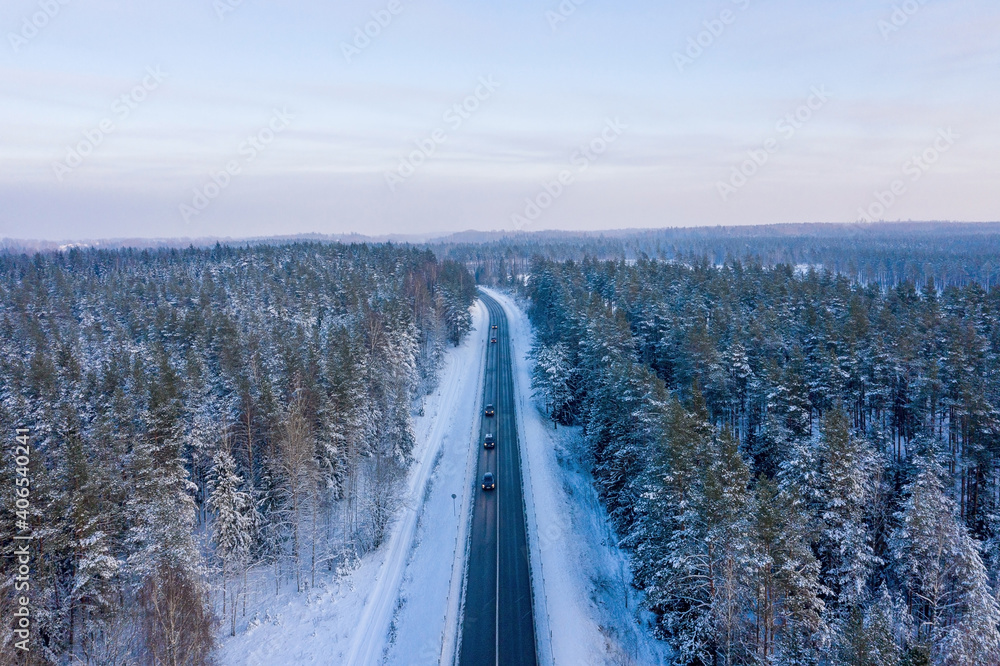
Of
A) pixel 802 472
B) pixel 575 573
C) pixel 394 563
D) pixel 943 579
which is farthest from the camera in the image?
pixel 394 563

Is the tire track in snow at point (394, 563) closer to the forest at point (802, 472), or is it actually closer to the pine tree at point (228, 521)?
the pine tree at point (228, 521)

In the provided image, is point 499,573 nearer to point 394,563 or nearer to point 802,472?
point 394,563

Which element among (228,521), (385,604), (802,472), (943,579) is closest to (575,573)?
(385,604)

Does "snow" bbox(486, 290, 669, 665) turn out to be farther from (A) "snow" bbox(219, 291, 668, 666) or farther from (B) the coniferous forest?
(B) the coniferous forest

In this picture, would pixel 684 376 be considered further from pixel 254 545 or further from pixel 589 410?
pixel 254 545

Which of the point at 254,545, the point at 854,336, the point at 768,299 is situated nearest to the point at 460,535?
the point at 254,545

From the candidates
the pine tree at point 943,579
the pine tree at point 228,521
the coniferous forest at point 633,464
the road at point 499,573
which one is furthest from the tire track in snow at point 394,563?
the pine tree at point 943,579
